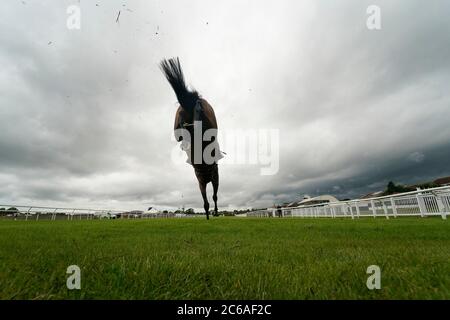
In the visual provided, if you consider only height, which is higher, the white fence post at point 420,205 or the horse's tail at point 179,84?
the horse's tail at point 179,84

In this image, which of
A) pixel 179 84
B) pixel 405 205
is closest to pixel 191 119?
pixel 179 84

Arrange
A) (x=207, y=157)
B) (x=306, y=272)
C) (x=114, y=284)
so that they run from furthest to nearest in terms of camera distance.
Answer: (x=207, y=157), (x=306, y=272), (x=114, y=284)

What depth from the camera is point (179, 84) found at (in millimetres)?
8977

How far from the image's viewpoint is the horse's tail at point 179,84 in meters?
8.52

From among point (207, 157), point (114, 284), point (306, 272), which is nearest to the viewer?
point (114, 284)

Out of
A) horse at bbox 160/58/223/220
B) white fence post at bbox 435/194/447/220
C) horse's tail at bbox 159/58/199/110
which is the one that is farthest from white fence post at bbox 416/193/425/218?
horse's tail at bbox 159/58/199/110
